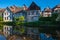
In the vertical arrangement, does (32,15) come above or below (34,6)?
below

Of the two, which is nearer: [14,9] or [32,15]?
[32,15]

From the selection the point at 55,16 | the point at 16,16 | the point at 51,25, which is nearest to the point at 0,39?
the point at 51,25

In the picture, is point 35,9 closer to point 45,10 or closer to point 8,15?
point 45,10

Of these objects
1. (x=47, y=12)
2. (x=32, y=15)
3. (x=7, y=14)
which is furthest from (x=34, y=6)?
(x=7, y=14)

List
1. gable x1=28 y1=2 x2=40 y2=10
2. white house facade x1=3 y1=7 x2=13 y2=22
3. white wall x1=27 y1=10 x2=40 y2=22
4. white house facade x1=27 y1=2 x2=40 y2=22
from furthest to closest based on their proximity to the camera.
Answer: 1. white house facade x1=3 y1=7 x2=13 y2=22
2. gable x1=28 y1=2 x2=40 y2=10
3. white house facade x1=27 y1=2 x2=40 y2=22
4. white wall x1=27 y1=10 x2=40 y2=22

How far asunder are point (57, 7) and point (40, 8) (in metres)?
2.25

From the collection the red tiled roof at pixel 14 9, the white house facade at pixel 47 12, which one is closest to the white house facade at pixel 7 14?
the red tiled roof at pixel 14 9

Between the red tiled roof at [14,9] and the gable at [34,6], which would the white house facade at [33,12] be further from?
the red tiled roof at [14,9]

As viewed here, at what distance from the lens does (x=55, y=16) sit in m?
23.8

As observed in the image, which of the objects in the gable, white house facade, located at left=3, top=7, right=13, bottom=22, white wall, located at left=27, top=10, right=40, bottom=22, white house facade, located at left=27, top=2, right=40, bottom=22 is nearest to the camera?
white wall, located at left=27, top=10, right=40, bottom=22

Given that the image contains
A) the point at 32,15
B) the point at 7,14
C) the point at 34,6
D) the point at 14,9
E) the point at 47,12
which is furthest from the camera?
the point at 7,14

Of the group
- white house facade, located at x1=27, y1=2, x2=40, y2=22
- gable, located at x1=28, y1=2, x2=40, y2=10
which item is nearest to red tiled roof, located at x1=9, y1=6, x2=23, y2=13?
white house facade, located at x1=27, y1=2, x2=40, y2=22

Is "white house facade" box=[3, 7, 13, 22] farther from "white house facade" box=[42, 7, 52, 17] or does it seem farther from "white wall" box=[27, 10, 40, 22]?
"white house facade" box=[42, 7, 52, 17]

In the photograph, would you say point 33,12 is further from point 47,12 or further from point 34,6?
point 47,12
